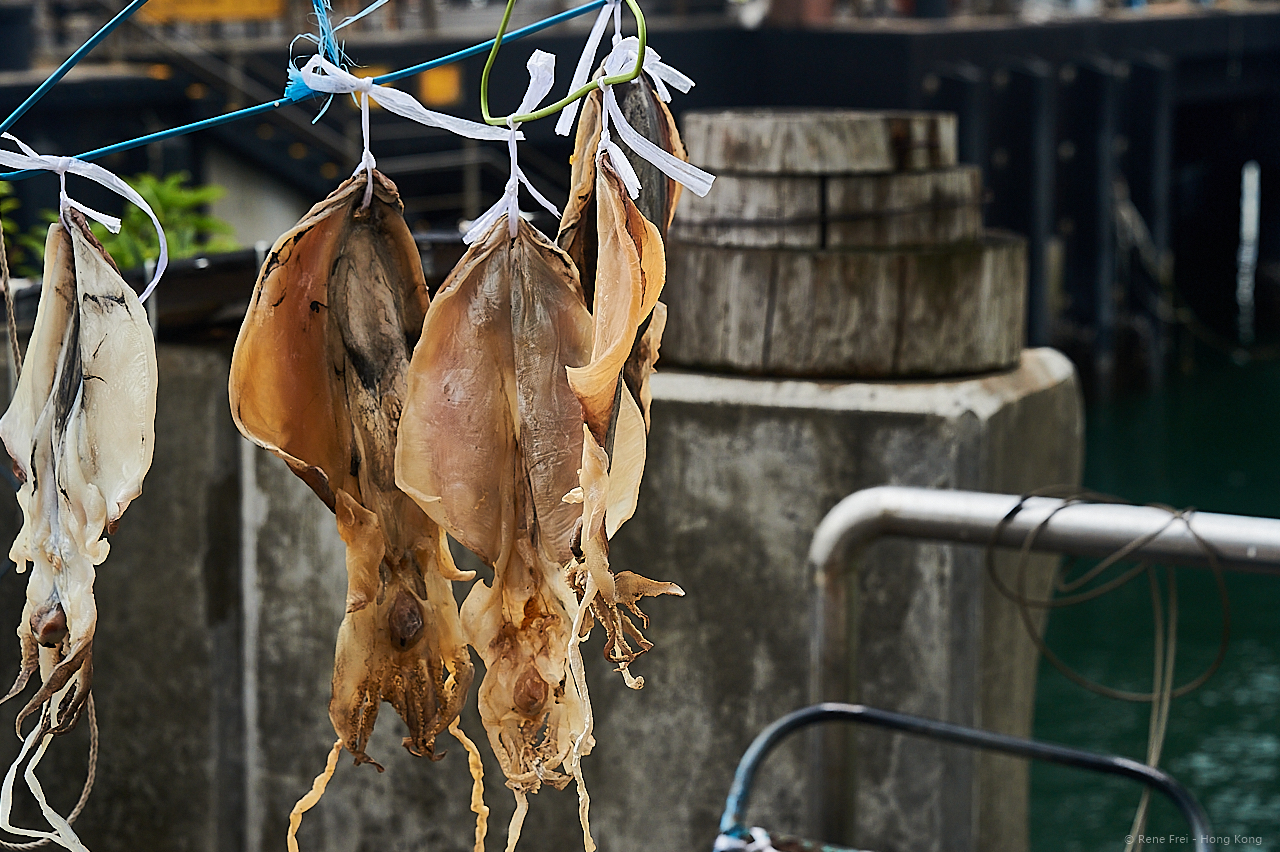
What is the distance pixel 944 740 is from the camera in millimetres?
2254

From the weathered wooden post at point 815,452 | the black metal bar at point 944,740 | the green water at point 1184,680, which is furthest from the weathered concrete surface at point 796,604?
the green water at point 1184,680

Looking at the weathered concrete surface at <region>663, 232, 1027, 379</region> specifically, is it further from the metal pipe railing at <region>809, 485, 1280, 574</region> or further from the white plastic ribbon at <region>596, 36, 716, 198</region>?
the white plastic ribbon at <region>596, 36, 716, 198</region>

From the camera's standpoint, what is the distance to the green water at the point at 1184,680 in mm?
6965

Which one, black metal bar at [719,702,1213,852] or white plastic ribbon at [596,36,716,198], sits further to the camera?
black metal bar at [719,702,1213,852]

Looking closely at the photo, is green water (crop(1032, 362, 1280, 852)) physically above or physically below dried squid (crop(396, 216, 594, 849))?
below

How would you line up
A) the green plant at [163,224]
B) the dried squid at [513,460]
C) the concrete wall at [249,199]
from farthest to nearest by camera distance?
the concrete wall at [249,199] < the green plant at [163,224] < the dried squid at [513,460]

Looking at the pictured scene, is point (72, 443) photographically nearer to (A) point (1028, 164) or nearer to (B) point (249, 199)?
(B) point (249, 199)

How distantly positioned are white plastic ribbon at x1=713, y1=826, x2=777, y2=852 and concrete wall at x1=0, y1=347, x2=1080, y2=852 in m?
0.99

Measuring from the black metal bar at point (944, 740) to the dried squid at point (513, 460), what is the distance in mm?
985

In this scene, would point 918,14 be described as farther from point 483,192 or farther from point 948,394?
point 948,394

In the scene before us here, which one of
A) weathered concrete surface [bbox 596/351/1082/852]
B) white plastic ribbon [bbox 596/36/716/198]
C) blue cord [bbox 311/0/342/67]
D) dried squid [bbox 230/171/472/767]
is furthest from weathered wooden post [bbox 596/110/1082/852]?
blue cord [bbox 311/0/342/67]

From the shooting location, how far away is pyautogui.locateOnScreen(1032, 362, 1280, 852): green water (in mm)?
6965

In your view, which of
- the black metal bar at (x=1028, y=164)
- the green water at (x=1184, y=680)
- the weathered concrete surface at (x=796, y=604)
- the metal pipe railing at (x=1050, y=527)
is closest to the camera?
the metal pipe railing at (x=1050, y=527)

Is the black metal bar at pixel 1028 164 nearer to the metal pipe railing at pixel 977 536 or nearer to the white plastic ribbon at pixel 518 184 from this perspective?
the metal pipe railing at pixel 977 536
